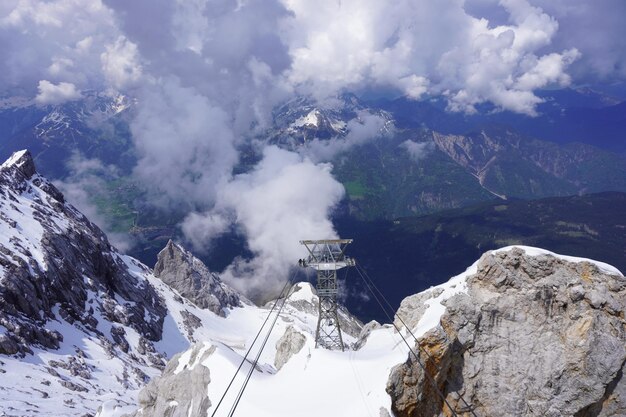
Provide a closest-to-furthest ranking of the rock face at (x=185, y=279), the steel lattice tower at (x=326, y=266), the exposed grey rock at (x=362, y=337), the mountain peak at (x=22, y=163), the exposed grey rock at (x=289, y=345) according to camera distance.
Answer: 1. the exposed grey rock at (x=289, y=345)
2. the steel lattice tower at (x=326, y=266)
3. the exposed grey rock at (x=362, y=337)
4. the mountain peak at (x=22, y=163)
5. the rock face at (x=185, y=279)

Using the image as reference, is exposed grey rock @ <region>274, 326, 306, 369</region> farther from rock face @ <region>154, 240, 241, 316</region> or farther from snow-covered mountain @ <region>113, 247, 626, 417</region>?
rock face @ <region>154, 240, 241, 316</region>

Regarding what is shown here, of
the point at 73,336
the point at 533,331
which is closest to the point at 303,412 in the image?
the point at 533,331

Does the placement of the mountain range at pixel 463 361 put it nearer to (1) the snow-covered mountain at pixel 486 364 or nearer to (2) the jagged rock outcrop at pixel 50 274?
(1) the snow-covered mountain at pixel 486 364

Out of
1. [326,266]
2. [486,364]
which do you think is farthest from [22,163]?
[486,364]

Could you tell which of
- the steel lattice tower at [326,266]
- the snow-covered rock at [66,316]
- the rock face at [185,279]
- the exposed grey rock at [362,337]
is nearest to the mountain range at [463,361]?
the exposed grey rock at [362,337]

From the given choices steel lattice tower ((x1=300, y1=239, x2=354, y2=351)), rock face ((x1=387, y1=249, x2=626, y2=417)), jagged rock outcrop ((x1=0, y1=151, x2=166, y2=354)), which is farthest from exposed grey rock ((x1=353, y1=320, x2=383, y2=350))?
jagged rock outcrop ((x1=0, y1=151, x2=166, y2=354))

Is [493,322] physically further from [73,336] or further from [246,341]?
[246,341]
